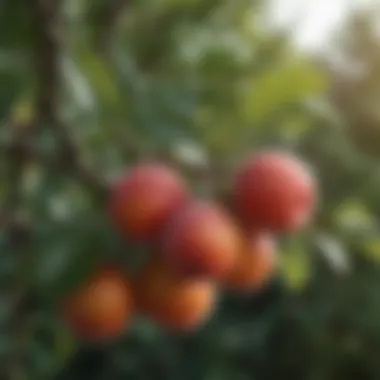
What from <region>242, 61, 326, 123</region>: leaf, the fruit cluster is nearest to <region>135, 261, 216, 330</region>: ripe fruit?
the fruit cluster

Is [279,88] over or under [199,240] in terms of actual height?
over

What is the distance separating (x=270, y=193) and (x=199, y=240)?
0.05 meters

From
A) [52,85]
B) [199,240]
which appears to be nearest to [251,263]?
[199,240]

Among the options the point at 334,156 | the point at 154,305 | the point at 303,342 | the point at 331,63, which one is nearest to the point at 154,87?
the point at 154,305

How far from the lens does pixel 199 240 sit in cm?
48

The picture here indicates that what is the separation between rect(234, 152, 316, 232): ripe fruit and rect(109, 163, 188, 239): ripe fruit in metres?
0.03

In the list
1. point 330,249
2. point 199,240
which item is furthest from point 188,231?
point 330,249

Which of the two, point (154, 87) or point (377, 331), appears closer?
point (154, 87)

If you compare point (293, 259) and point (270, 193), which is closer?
point (270, 193)

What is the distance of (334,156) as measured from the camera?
3.48 ft

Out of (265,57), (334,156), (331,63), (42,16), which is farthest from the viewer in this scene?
(331,63)

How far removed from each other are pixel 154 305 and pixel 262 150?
109mm

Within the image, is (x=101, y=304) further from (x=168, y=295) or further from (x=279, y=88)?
(x=279, y=88)

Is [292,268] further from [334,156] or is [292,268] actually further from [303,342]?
[303,342]
